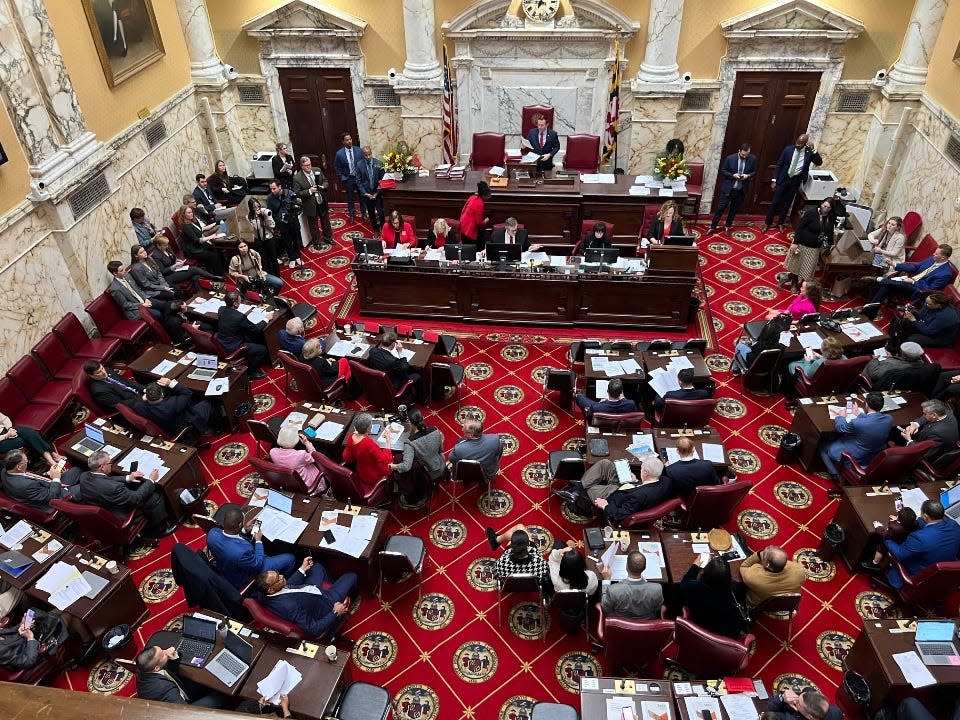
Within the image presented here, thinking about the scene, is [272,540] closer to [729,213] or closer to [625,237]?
[625,237]

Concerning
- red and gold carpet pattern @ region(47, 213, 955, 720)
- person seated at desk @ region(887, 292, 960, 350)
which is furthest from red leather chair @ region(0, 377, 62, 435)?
person seated at desk @ region(887, 292, 960, 350)

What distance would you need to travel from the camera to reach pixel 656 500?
6266 mm

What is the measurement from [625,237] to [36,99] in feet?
28.7

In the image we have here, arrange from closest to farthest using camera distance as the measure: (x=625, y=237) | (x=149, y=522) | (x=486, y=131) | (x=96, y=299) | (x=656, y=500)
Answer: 1. (x=656, y=500)
2. (x=149, y=522)
3. (x=96, y=299)
4. (x=625, y=237)
5. (x=486, y=131)

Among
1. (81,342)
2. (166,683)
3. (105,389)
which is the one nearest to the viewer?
(166,683)

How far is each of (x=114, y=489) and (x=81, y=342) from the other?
3.60m

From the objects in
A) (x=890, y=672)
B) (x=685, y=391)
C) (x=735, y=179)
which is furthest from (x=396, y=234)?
(x=890, y=672)

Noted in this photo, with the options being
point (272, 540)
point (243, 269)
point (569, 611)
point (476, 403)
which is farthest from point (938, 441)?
point (243, 269)

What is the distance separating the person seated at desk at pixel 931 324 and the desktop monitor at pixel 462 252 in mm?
5753

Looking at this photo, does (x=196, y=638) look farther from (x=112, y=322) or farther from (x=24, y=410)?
(x=112, y=322)

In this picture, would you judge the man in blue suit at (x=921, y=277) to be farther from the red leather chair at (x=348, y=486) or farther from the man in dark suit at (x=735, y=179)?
the red leather chair at (x=348, y=486)

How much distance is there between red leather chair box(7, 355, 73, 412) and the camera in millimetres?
7930

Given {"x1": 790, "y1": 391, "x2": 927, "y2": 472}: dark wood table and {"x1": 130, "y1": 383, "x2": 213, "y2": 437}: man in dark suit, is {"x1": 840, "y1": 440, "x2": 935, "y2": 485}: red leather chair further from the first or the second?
{"x1": 130, "y1": 383, "x2": 213, "y2": 437}: man in dark suit

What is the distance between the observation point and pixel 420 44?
11.7 meters
